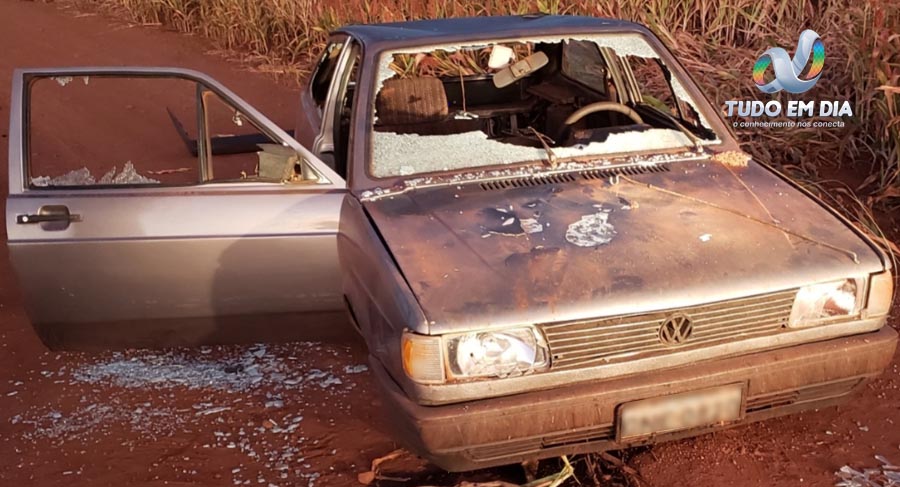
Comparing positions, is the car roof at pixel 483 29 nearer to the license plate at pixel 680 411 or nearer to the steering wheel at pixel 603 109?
the steering wheel at pixel 603 109

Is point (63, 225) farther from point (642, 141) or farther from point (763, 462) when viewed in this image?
point (763, 462)

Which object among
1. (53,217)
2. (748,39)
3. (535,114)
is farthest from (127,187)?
(748,39)

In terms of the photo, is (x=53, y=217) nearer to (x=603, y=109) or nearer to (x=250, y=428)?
(x=250, y=428)

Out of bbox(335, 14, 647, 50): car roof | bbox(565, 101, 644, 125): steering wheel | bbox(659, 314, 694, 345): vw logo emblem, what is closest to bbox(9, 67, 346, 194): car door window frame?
bbox(335, 14, 647, 50): car roof

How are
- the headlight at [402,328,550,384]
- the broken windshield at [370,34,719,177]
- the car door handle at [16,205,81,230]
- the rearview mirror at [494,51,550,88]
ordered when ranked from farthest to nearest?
the rearview mirror at [494,51,550,88], the broken windshield at [370,34,719,177], the car door handle at [16,205,81,230], the headlight at [402,328,550,384]

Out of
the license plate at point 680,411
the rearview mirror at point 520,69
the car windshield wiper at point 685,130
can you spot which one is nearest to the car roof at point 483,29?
Result: the car windshield wiper at point 685,130

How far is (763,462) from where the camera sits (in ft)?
9.97

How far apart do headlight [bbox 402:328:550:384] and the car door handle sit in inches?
62.3

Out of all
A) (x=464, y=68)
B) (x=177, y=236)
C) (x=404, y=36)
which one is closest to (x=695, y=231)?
(x=404, y=36)

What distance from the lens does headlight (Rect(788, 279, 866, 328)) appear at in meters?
2.70

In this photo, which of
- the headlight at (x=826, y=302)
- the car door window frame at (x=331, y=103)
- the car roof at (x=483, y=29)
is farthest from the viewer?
the car door window frame at (x=331, y=103)

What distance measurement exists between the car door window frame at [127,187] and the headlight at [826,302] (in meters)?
1.63

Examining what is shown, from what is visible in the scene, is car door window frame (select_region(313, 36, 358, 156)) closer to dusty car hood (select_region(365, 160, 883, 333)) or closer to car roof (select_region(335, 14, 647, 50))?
car roof (select_region(335, 14, 647, 50))

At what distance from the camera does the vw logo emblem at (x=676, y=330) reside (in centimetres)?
259
